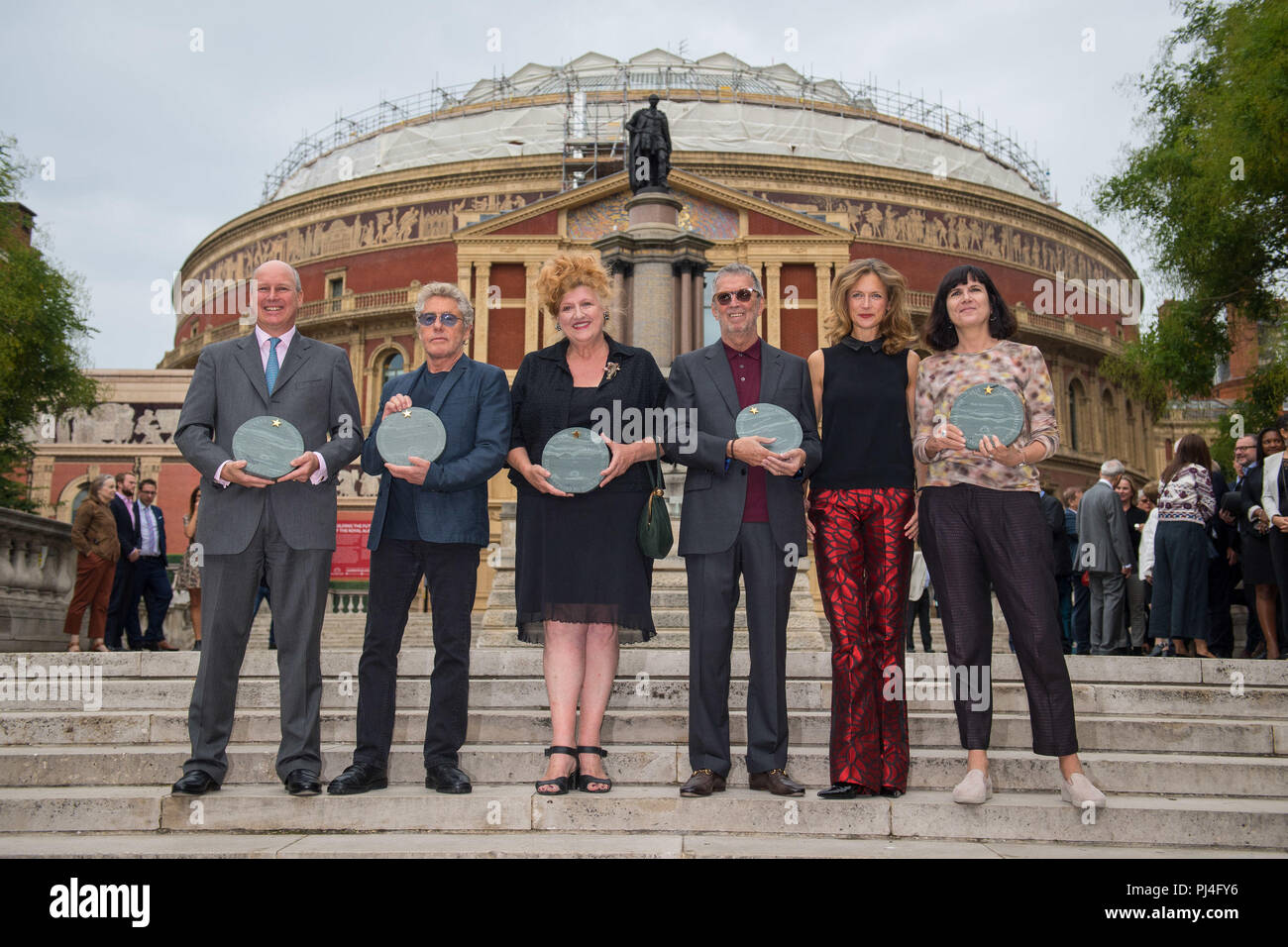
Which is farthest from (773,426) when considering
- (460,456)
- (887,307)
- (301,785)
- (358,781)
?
(301,785)

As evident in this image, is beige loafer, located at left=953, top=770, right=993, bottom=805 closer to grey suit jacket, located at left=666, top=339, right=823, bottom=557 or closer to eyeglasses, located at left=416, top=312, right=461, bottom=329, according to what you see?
grey suit jacket, located at left=666, top=339, right=823, bottom=557

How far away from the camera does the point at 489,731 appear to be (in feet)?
18.3

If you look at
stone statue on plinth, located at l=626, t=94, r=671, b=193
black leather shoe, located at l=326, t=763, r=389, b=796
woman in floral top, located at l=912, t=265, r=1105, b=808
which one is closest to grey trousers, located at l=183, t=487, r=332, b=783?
black leather shoe, located at l=326, t=763, r=389, b=796

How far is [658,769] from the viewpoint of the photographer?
5.11m

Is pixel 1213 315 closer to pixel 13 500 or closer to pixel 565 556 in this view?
pixel 565 556

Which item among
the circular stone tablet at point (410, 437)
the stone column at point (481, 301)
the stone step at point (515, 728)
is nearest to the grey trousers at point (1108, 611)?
the stone step at point (515, 728)

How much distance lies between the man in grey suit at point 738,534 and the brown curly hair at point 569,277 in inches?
20.0

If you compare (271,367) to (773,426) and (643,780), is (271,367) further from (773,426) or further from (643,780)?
(643,780)

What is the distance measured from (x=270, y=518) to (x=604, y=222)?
34.7 meters

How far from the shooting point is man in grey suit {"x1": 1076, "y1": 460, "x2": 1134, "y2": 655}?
33.8 feet

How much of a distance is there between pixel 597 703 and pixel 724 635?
0.61 meters

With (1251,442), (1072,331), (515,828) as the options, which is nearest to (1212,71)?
(1251,442)

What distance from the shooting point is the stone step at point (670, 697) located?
5.91m

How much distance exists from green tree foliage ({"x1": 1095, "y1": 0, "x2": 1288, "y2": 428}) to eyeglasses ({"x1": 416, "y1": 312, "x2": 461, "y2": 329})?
592 inches
